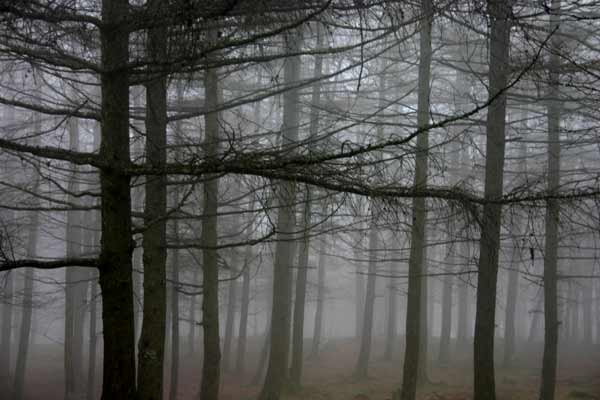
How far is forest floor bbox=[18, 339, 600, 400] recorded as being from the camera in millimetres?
14508

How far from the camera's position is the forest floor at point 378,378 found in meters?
14.5

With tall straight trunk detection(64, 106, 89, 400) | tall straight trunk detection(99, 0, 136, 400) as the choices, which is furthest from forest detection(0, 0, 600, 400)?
tall straight trunk detection(64, 106, 89, 400)

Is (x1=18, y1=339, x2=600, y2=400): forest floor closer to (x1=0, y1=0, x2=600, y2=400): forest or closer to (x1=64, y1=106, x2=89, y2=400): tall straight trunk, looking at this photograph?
(x1=0, y1=0, x2=600, y2=400): forest

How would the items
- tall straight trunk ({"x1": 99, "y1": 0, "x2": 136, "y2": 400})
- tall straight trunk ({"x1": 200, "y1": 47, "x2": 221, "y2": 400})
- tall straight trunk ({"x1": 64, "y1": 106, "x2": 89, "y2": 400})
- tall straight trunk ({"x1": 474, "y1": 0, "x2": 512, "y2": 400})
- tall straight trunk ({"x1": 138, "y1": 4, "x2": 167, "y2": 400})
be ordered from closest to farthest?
tall straight trunk ({"x1": 99, "y1": 0, "x2": 136, "y2": 400}) → tall straight trunk ({"x1": 138, "y1": 4, "x2": 167, "y2": 400}) → tall straight trunk ({"x1": 474, "y1": 0, "x2": 512, "y2": 400}) → tall straight trunk ({"x1": 200, "y1": 47, "x2": 221, "y2": 400}) → tall straight trunk ({"x1": 64, "y1": 106, "x2": 89, "y2": 400})

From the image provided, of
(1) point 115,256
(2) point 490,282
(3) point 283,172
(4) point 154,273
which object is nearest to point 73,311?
(4) point 154,273

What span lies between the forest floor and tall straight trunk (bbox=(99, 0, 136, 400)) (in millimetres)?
10529

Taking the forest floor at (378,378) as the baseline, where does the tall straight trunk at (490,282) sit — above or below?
above

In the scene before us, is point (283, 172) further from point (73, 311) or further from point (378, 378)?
point (73, 311)

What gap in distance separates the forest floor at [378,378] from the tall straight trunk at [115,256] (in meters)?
10.5

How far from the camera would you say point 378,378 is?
1788 centimetres

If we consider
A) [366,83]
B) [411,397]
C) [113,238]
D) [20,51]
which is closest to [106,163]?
[113,238]

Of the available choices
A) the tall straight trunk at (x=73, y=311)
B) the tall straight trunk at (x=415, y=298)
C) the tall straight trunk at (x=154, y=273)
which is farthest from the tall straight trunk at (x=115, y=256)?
the tall straight trunk at (x=73, y=311)

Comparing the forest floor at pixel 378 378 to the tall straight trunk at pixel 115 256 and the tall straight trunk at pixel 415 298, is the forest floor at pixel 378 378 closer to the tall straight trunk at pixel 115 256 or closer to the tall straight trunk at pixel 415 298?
the tall straight trunk at pixel 415 298

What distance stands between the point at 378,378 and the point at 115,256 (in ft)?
50.0
